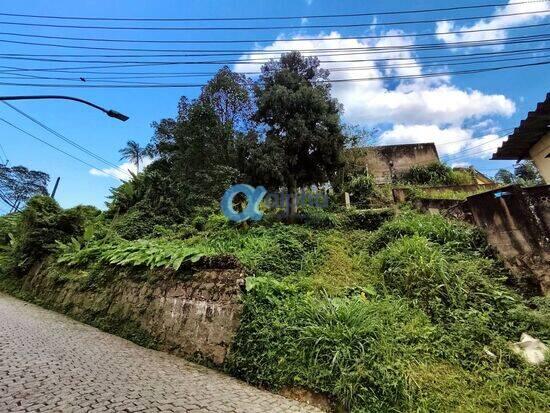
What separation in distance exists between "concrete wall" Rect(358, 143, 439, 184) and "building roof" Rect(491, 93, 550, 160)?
1173cm

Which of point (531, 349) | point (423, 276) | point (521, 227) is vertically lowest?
point (531, 349)

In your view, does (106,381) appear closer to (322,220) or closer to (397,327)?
(397,327)

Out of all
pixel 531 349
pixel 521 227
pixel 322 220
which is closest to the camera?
pixel 531 349

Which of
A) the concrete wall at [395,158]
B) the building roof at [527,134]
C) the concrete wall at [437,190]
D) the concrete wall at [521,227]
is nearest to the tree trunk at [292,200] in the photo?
the concrete wall at [437,190]

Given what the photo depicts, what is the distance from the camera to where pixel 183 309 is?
5.76 m

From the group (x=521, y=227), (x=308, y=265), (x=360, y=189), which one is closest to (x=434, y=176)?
(x=360, y=189)

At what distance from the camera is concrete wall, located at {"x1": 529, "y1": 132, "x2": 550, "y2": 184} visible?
8.41 m

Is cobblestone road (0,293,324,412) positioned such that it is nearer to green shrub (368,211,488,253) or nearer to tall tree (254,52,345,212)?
green shrub (368,211,488,253)

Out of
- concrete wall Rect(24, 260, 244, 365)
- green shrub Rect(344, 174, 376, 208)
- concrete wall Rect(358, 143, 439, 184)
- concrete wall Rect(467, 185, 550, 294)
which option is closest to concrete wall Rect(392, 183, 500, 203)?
green shrub Rect(344, 174, 376, 208)

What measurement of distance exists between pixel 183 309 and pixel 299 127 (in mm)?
10018

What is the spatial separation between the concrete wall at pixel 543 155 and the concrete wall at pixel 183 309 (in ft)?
28.6

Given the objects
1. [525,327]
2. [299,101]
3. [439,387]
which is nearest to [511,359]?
[525,327]

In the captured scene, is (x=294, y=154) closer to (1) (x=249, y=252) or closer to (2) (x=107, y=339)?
(1) (x=249, y=252)

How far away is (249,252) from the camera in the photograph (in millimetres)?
7242
